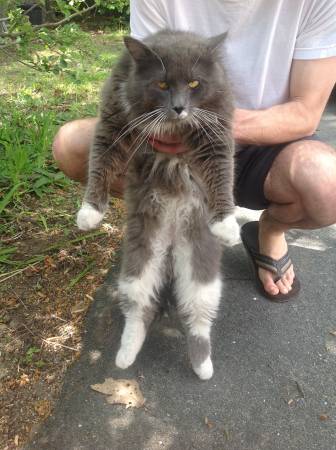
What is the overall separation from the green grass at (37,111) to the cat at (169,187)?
99 cm

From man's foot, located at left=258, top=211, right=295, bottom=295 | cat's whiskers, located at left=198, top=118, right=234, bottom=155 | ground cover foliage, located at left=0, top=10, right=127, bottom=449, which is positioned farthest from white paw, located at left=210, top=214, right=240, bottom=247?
ground cover foliage, located at left=0, top=10, right=127, bottom=449

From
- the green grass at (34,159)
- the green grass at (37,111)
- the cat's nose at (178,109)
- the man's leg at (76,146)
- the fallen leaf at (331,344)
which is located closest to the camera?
the cat's nose at (178,109)

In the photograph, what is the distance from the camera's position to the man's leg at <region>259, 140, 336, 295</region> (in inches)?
80.7

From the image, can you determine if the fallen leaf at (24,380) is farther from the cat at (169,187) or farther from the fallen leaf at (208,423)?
the fallen leaf at (208,423)

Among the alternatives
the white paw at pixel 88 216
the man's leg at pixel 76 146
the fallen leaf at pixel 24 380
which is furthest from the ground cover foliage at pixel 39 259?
the white paw at pixel 88 216

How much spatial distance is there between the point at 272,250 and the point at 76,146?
1271mm

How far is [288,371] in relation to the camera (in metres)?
2.03

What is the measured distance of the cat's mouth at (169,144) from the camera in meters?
1.96

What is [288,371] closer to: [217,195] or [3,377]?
[217,195]

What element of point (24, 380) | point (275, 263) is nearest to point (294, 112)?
point (275, 263)

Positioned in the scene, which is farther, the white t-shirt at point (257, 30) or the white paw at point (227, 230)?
the white t-shirt at point (257, 30)

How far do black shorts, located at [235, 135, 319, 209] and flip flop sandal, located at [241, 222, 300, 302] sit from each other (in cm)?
29

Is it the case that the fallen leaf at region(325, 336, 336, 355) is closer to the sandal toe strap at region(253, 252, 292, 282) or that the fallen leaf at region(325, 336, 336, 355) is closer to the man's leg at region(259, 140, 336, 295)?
the sandal toe strap at region(253, 252, 292, 282)

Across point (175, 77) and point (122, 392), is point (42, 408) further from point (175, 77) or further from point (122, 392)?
point (175, 77)
